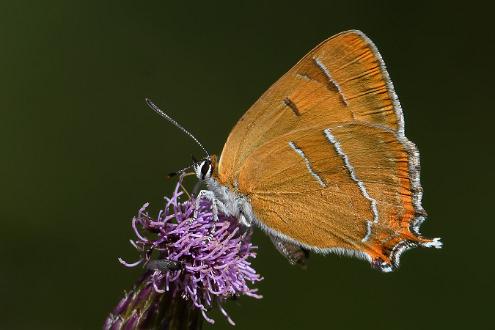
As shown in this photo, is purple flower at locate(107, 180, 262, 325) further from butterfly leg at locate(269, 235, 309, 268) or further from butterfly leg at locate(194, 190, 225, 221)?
butterfly leg at locate(269, 235, 309, 268)

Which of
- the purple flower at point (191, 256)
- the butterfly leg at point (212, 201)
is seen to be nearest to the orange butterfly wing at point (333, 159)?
the butterfly leg at point (212, 201)

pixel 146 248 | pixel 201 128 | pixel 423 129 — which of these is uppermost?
pixel 146 248

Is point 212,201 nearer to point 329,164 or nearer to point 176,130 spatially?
point 329,164

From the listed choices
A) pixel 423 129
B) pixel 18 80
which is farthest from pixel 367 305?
pixel 18 80

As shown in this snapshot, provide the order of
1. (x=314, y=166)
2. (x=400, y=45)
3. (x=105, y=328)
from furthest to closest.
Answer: (x=400, y=45), (x=314, y=166), (x=105, y=328)

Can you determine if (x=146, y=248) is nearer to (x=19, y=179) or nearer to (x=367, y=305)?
(x=19, y=179)

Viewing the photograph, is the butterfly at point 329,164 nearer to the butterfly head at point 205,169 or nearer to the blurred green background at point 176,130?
the butterfly head at point 205,169
